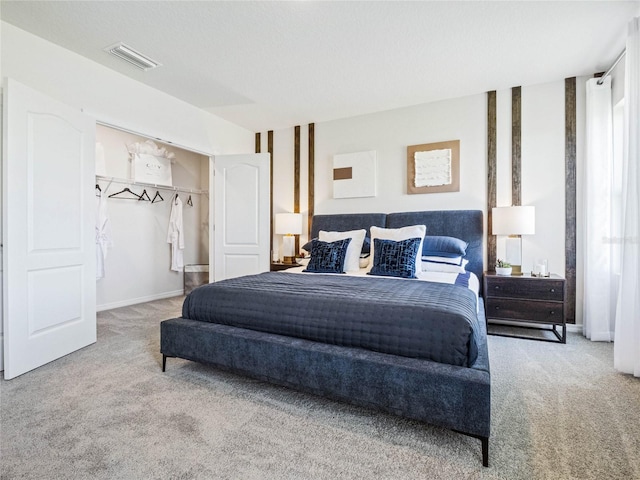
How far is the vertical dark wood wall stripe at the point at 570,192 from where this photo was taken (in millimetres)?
3355

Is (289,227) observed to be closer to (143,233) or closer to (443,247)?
(443,247)

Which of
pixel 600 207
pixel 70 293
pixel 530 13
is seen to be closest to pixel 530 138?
pixel 600 207

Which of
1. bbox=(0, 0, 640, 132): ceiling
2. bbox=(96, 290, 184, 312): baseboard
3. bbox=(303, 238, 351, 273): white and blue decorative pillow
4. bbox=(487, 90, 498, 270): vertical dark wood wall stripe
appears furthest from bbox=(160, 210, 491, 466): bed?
bbox=(96, 290, 184, 312): baseboard

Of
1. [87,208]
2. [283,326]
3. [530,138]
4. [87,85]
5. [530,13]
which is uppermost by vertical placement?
[530,13]

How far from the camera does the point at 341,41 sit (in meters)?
2.70

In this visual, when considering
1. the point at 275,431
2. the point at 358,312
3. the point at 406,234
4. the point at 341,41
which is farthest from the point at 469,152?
the point at 275,431

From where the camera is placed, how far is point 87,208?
2.99 metres

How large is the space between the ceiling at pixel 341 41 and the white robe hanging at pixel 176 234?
2024mm

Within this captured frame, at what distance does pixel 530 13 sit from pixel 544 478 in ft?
9.28

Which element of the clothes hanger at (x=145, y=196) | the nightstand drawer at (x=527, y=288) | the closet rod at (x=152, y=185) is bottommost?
the nightstand drawer at (x=527, y=288)

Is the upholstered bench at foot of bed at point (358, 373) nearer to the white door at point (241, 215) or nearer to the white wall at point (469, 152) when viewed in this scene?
the white door at point (241, 215)

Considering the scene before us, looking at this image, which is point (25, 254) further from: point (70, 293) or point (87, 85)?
point (87, 85)

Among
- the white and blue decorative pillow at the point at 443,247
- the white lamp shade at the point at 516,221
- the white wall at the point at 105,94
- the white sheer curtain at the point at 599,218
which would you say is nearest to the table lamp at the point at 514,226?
the white lamp shade at the point at 516,221

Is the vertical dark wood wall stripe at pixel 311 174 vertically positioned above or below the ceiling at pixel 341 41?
below
